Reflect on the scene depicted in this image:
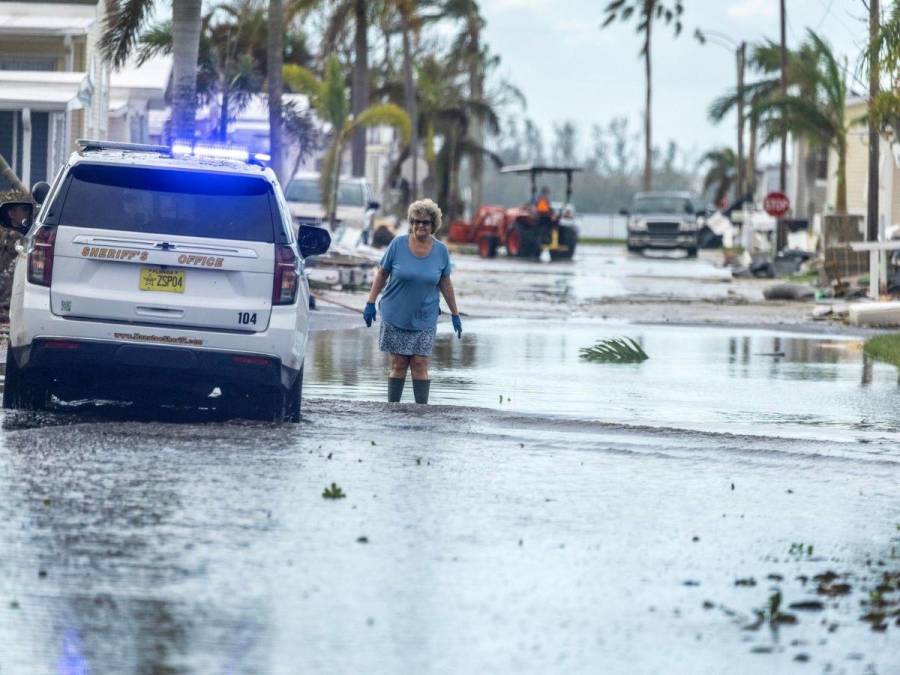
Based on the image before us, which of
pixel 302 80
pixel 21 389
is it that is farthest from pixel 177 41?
pixel 302 80

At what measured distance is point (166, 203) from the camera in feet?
38.3

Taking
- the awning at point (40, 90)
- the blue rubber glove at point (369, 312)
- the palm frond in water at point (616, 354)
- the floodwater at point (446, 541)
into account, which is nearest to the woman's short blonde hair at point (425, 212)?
the blue rubber glove at point (369, 312)

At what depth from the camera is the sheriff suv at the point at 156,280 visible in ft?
37.7

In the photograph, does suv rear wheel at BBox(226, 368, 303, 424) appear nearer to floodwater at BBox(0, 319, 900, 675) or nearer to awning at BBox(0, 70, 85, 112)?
floodwater at BBox(0, 319, 900, 675)

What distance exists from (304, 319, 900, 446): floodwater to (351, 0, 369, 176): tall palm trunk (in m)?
24.5

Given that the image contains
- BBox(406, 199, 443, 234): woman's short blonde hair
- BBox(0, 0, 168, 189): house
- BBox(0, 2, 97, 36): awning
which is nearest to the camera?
BBox(406, 199, 443, 234): woman's short blonde hair

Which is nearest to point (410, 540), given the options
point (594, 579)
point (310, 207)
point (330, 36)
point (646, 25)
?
point (594, 579)

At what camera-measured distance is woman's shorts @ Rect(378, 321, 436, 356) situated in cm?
1362

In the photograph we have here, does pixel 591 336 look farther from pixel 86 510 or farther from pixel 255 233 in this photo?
pixel 86 510

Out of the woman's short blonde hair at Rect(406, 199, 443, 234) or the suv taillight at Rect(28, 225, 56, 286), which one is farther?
the woman's short blonde hair at Rect(406, 199, 443, 234)

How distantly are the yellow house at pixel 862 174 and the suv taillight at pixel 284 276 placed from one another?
35.0 m

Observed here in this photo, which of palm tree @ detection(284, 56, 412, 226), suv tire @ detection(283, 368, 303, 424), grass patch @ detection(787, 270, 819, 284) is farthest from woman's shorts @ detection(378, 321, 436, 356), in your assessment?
grass patch @ detection(787, 270, 819, 284)

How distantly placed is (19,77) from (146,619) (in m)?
29.6

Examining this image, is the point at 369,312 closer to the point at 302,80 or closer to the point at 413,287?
the point at 413,287
